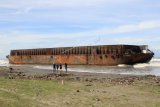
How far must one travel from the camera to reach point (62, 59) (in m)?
74.8

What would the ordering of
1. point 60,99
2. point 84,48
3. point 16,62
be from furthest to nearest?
point 16,62
point 84,48
point 60,99

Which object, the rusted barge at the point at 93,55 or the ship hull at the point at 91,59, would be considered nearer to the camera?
the ship hull at the point at 91,59

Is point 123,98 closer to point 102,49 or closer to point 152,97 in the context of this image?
point 152,97

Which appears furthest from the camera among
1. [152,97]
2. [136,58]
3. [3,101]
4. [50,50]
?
[50,50]

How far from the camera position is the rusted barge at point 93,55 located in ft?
217

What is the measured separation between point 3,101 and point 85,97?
175 inches

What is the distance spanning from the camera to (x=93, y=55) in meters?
69.9

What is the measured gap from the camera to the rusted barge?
217 ft

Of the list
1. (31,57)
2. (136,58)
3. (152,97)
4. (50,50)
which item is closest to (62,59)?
(50,50)

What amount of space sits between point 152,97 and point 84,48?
56.1 meters

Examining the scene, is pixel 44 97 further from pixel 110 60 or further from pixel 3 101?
pixel 110 60

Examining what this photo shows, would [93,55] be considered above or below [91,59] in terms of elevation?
above

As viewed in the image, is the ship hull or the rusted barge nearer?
the ship hull

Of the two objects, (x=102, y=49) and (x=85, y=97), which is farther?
(x=102, y=49)
